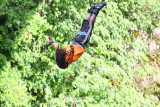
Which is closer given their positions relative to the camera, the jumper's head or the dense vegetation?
the jumper's head

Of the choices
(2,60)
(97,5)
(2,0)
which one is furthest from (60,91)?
(97,5)

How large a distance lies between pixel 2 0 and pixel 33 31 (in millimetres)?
1090

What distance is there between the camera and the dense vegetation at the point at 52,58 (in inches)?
194

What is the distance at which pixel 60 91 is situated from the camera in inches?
233

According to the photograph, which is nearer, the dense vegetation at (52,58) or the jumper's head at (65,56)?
the jumper's head at (65,56)

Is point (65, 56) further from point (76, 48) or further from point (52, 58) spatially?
point (52, 58)

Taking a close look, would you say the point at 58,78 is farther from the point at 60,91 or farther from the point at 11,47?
the point at 11,47

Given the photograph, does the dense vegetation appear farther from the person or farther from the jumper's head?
the jumper's head

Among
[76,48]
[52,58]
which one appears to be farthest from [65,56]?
[52,58]

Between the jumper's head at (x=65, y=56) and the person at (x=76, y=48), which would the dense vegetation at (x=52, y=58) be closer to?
the person at (x=76, y=48)

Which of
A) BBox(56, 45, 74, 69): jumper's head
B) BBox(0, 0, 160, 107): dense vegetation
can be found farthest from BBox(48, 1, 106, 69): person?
BBox(0, 0, 160, 107): dense vegetation

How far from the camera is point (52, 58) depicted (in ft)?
18.6

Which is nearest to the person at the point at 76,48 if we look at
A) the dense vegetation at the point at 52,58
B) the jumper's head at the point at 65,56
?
the jumper's head at the point at 65,56

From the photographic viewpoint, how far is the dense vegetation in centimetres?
494
